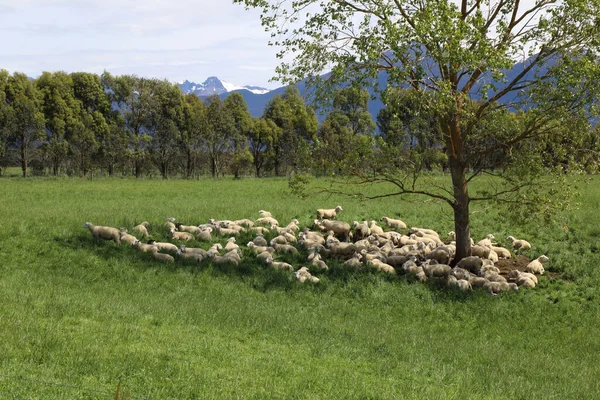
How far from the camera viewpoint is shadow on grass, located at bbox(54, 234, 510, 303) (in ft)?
51.2

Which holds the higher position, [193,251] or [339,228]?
[339,228]

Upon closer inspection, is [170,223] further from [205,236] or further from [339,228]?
[339,228]

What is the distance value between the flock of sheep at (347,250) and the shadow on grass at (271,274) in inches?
10.6

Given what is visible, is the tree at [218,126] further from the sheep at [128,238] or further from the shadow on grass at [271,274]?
the shadow on grass at [271,274]

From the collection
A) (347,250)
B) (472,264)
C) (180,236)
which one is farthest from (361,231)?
(180,236)

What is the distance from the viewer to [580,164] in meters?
16.4

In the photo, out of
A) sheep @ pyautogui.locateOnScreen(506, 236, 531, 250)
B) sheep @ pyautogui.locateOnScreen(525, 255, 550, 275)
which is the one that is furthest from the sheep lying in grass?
sheep @ pyautogui.locateOnScreen(525, 255, 550, 275)

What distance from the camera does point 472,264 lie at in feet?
57.1

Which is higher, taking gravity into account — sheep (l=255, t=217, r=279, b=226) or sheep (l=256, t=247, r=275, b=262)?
sheep (l=255, t=217, r=279, b=226)

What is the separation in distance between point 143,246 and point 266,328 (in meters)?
7.91

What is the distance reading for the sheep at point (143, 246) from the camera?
1750 centimetres

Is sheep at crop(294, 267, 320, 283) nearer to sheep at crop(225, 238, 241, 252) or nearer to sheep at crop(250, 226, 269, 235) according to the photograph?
sheep at crop(225, 238, 241, 252)

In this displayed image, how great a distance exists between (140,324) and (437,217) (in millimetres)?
20214

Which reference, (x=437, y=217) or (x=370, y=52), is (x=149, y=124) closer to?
(x=437, y=217)
